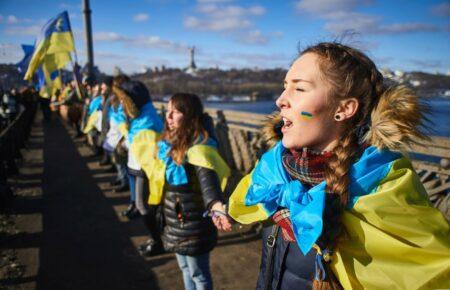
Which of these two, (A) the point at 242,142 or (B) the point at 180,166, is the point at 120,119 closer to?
(A) the point at 242,142

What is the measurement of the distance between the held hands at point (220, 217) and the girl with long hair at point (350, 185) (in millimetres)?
528

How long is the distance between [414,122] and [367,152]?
211 millimetres

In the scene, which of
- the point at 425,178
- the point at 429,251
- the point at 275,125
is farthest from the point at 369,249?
the point at 425,178

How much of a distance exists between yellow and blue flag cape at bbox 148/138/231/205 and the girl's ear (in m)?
1.31

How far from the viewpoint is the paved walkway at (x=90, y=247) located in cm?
359

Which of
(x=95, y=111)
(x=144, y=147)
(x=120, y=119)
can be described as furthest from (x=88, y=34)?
(x=144, y=147)

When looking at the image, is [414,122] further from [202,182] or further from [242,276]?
[242,276]

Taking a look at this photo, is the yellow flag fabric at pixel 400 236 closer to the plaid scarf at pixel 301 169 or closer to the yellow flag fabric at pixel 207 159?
the plaid scarf at pixel 301 169

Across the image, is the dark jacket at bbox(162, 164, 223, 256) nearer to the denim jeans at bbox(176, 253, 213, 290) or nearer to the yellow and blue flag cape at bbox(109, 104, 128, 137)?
the denim jeans at bbox(176, 253, 213, 290)

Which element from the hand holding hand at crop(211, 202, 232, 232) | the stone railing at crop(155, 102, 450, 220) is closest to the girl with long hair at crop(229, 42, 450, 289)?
the hand holding hand at crop(211, 202, 232, 232)

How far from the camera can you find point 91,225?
201 inches

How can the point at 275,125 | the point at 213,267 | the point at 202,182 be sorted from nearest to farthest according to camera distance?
1. the point at 275,125
2. the point at 202,182
3. the point at 213,267

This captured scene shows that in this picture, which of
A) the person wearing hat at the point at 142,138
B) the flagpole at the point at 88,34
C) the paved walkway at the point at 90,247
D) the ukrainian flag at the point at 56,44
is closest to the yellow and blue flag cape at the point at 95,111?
the paved walkway at the point at 90,247

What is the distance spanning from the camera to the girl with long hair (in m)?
1.24
